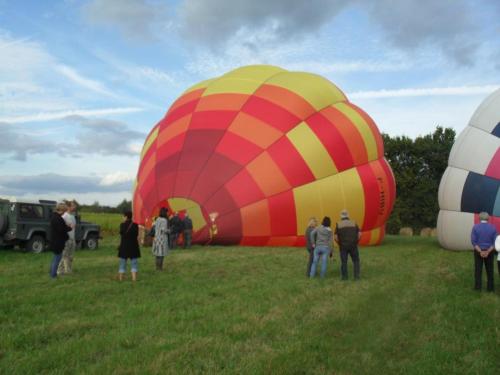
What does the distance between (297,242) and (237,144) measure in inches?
130

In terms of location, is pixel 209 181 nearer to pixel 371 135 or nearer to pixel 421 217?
pixel 371 135

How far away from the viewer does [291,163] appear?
48.2ft

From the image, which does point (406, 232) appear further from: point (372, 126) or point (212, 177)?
point (212, 177)

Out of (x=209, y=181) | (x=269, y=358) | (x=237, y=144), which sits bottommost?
(x=269, y=358)

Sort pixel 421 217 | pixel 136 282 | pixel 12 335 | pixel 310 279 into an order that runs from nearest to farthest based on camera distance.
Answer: pixel 12 335, pixel 136 282, pixel 310 279, pixel 421 217

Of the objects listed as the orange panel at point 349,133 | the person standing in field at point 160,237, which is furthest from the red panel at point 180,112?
the person standing in field at point 160,237

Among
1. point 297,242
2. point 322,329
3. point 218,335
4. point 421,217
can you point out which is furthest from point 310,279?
point 421,217

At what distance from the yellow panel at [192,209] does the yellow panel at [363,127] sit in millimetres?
5614

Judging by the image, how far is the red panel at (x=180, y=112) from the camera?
16.4 meters

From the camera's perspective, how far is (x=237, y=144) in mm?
14914

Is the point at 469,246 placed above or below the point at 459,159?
below

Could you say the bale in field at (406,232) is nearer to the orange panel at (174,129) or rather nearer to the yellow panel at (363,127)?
the yellow panel at (363,127)

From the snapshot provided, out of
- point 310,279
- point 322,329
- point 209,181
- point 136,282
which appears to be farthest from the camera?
point 209,181

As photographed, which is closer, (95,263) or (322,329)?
(322,329)
